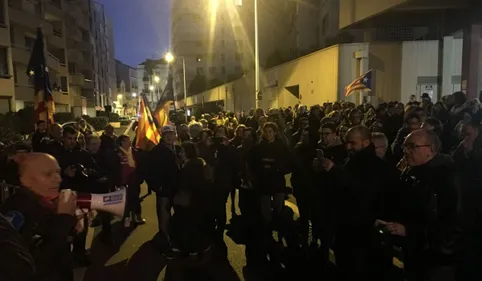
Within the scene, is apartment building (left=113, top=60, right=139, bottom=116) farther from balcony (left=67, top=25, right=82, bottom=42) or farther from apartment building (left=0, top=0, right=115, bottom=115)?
balcony (left=67, top=25, right=82, bottom=42)

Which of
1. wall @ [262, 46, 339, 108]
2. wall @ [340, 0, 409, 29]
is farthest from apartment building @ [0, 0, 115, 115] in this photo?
wall @ [340, 0, 409, 29]

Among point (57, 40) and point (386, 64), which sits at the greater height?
point (57, 40)

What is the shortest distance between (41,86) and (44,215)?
9658mm

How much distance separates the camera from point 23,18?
36.8 metres

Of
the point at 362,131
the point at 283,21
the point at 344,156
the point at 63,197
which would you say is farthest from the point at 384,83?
the point at 283,21

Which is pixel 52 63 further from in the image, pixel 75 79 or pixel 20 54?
pixel 75 79

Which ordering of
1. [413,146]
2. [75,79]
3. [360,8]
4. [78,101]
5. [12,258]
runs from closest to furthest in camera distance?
[12,258], [413,146], [360,8], [75,79], [78,101]

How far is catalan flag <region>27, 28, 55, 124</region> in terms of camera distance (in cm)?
1102

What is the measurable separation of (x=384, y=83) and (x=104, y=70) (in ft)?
249

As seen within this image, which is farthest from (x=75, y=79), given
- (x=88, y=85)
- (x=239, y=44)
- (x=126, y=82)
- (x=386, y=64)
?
(x=126, y=82)

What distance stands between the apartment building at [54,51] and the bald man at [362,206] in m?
31.0

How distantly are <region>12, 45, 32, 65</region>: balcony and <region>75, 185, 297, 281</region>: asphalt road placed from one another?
3292 cm

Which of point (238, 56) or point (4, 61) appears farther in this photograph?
point (238, 56)

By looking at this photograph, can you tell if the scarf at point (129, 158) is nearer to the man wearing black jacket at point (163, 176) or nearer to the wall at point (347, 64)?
the man wearing black jacket at point (163, 176)
